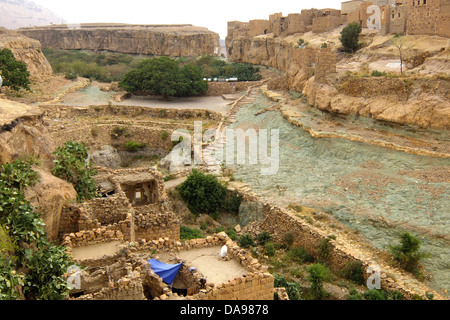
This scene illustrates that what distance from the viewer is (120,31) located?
61969 millimetres

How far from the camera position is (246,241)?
13555 millimetres

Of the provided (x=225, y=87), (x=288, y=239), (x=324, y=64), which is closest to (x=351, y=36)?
(x=324, y=64)

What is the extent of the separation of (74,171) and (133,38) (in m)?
52.7

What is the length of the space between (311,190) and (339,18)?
20.6 m

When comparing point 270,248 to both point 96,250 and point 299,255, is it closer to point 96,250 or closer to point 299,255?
point 299,255

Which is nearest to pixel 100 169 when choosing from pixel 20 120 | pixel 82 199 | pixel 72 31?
pixel 82 199

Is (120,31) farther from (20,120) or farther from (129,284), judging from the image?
(129,284)

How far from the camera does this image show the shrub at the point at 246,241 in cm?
1350

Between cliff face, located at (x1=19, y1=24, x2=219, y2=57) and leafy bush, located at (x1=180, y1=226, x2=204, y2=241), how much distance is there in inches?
1699

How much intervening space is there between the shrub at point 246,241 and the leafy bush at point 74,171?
4511 millimetres

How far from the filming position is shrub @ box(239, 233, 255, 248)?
1350cm

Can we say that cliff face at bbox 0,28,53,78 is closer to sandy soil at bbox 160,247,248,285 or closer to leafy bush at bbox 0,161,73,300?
leafy bush at bbox 0,161,73,300

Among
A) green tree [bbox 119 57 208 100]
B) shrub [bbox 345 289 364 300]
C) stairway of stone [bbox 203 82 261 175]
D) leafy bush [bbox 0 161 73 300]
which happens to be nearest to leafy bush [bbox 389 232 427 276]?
shrub [bbox 345 289 364 300]
